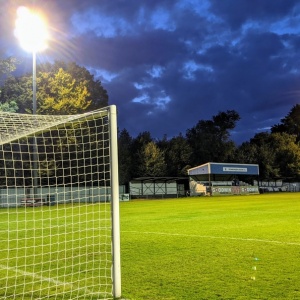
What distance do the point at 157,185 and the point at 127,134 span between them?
15860mm

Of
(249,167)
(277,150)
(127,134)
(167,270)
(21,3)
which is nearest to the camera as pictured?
(167,270)

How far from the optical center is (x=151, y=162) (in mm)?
59094

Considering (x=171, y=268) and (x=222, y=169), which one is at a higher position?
(x=222, y=169)

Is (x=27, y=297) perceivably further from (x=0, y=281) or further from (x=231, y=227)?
(x=231, y=227)

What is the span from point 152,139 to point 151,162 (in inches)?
251

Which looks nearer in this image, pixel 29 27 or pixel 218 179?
pixel 29 27

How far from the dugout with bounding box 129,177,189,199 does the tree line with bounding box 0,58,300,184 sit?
2.49m

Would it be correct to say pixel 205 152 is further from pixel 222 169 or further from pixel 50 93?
pixel 50 93

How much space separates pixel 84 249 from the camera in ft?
31.3

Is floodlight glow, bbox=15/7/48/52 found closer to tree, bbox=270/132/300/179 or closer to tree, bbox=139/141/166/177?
tree, bbox=139/141/166/177

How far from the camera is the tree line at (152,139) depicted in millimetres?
41969

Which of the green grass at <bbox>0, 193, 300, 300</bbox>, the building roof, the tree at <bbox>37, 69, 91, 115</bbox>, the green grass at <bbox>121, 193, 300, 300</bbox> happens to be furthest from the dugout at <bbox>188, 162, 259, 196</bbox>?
the green grass at <bbox>0, 193, 300, 300</bbox>

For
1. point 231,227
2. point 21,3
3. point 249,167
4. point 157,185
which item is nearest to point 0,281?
point 231,227

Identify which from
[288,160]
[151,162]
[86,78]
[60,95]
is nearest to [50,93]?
Result: [60,95]
